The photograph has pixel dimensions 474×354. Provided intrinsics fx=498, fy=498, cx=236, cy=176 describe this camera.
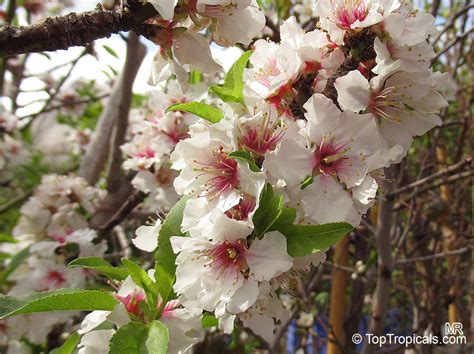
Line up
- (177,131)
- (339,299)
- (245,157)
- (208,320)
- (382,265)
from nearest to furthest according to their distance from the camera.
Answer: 1. (245,157)
2. (208,320)
3. (177,131)
4. (382,265)
5. (339,299)

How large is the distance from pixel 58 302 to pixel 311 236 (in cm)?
39

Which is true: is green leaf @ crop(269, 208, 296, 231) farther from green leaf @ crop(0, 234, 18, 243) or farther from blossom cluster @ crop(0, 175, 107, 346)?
green leaf @ crop(0, 234, 18, 243)

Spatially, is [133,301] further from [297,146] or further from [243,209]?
[297,146]

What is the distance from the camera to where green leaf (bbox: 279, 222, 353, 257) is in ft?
2.35

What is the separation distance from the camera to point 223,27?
837 millimetres

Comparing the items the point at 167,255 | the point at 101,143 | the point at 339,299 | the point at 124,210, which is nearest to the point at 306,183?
the point at 167,255

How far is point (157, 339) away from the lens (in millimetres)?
750

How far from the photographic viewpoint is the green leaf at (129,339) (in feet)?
2.47

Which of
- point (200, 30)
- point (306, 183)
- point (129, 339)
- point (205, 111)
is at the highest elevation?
point (200, 30)

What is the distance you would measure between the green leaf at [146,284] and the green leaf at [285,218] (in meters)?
0.25

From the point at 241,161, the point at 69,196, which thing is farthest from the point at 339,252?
the point at 241,161

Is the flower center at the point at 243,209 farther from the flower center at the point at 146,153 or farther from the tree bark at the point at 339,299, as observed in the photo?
the tree bark at the point at 339,299

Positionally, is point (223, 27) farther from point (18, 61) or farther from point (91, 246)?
point (18, 61)

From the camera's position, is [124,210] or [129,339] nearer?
[129,339]
